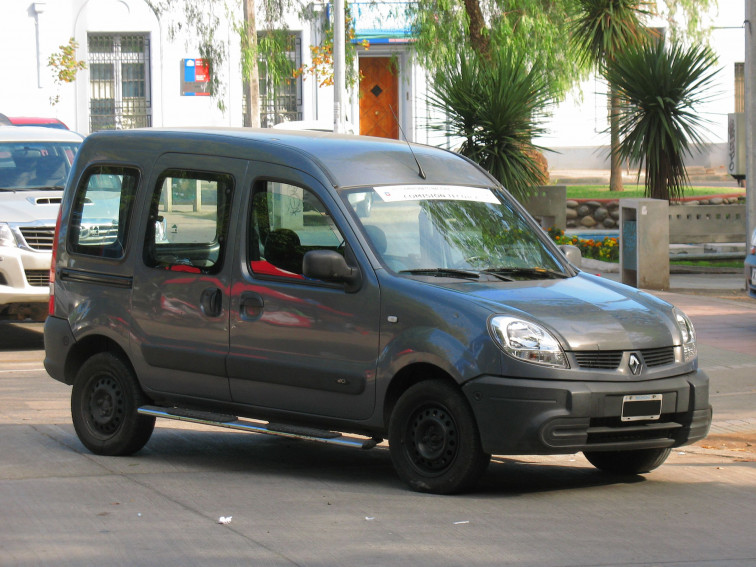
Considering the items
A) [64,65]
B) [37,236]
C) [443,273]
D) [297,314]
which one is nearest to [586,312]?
[443,273]

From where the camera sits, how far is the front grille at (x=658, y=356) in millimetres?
6984

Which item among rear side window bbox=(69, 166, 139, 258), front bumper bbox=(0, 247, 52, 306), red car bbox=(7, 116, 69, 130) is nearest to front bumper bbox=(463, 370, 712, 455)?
rear side window bbox=(69, 166, 139, 258)

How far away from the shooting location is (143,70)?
3628cm

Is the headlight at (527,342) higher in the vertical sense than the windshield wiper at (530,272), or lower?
lower

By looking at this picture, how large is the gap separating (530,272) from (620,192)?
84.2 feet

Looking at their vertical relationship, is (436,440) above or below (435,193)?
below

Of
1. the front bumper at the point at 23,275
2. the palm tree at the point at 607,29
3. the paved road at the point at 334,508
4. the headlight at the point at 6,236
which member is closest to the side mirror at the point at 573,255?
the paved road at the point at 334,508

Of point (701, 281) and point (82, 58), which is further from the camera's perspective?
point (82, 58)

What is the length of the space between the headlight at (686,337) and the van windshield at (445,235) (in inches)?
28.4

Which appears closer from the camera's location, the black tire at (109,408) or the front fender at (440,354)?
the front fender at (440,354)

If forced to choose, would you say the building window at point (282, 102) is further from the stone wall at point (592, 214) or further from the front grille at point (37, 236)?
the front grille at point (37, 236)

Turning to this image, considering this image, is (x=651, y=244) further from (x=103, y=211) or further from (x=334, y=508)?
(x=334, y=508)

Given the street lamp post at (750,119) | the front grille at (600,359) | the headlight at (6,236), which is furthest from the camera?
the street lamp post at (750,119)

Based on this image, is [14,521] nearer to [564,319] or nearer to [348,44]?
[564,319]
